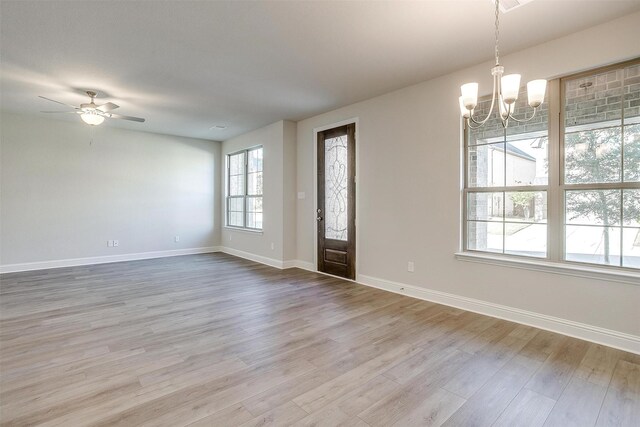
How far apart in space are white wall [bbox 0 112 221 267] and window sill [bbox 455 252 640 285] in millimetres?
6066

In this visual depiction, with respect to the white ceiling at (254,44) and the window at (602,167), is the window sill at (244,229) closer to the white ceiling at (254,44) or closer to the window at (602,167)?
the white ceiling at (254,44)

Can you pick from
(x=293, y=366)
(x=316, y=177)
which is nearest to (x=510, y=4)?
(x=293, y=366)

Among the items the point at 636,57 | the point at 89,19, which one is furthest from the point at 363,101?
the point at 89,19

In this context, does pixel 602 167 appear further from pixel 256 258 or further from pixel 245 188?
pixel 245 188

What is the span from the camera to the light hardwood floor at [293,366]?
6.04ft

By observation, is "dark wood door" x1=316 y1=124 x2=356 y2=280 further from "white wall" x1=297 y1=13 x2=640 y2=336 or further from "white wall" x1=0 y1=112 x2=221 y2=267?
"white wall" x1=0 y1=112 x2=221 y2=267

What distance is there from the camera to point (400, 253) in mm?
4258

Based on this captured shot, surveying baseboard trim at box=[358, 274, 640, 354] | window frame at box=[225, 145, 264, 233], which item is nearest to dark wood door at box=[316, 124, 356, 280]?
baseboard trim at box=[358, 274, 640, 354]

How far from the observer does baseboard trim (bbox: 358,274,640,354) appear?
2.63m

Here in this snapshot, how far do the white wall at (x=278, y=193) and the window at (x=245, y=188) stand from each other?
1.25 feet

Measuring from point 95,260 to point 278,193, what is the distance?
152 inches

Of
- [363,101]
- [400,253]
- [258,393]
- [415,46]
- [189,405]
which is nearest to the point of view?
[189,405]

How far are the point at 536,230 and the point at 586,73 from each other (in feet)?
4.89

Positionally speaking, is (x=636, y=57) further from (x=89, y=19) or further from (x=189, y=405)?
(x=89, y=19)
